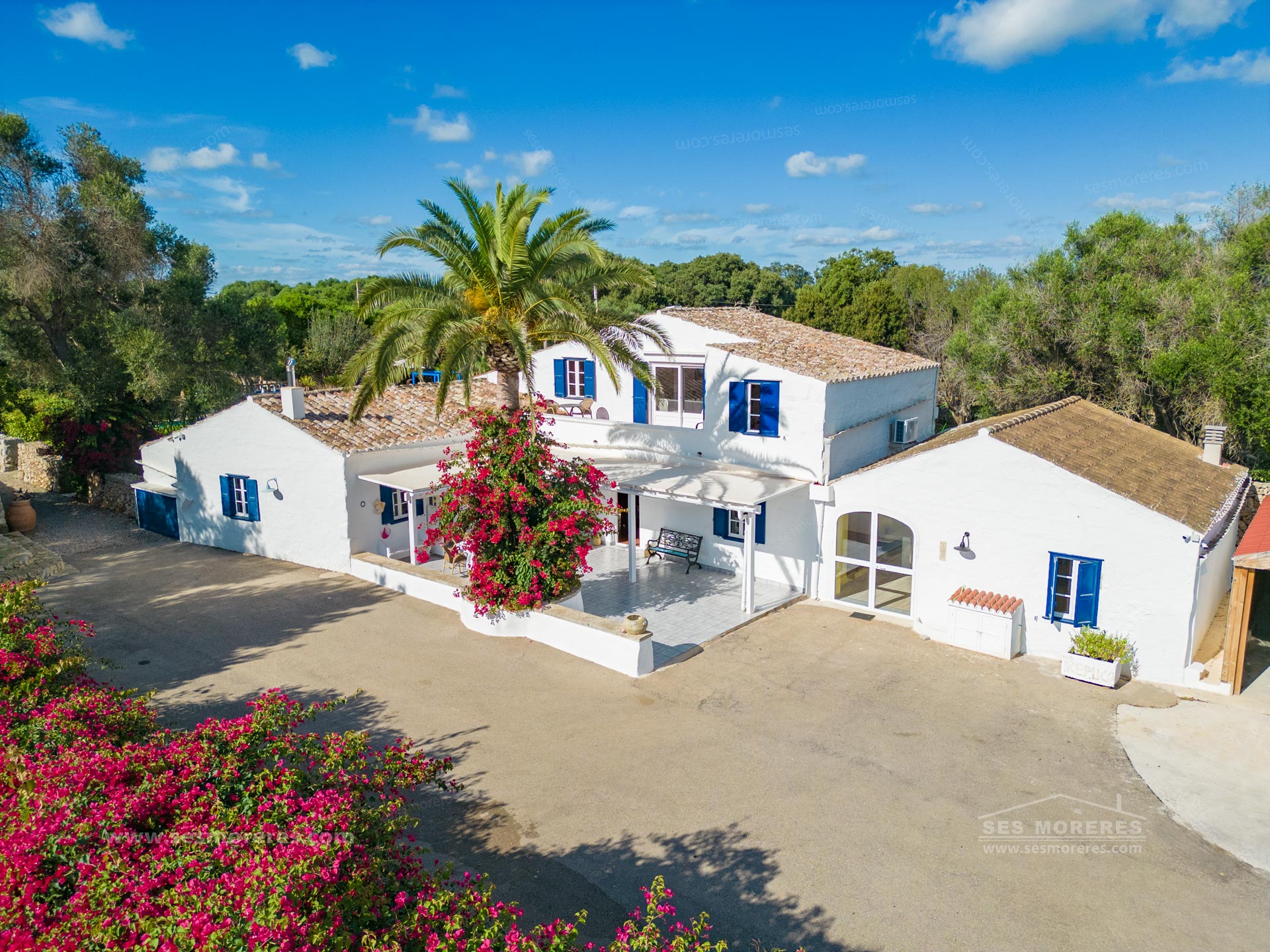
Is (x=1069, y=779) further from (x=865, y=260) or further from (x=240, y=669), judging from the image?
(x=865, y=260)

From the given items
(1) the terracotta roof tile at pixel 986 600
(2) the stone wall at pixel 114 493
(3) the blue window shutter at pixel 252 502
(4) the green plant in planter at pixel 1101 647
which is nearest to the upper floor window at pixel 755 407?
(1) the terracotta roof tile at pixel 986 600

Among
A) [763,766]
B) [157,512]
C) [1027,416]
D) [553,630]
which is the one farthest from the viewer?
[157,512]

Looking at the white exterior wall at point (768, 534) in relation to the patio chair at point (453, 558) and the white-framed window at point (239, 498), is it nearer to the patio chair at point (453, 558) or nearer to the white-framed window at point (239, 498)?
the patio chair at point (453, 558)

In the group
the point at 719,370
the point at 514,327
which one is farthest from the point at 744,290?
the point at 514,327

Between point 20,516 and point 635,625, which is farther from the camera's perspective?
point 20,516

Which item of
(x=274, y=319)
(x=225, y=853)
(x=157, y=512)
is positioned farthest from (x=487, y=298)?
(x=274, y=319)

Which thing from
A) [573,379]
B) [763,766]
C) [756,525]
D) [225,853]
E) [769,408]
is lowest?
[763,766]

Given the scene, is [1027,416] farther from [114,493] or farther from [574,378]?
[114,493]

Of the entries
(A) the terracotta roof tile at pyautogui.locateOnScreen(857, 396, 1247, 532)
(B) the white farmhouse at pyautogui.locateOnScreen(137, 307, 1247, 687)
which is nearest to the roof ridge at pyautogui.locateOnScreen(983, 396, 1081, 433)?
(A) the terracotta roof tile at pyautogui.locateOnScreen(857, 396, 1247, 532)
